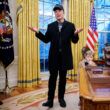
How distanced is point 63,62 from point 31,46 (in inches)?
71.2

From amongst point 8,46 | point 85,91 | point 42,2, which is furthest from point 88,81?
point 42,2

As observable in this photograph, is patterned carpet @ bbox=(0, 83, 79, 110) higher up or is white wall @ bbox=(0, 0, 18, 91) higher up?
white wall @ bbox=(0, 0, 18, 91)

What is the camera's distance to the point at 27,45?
17.3 ft

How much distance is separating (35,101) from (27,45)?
152 cm

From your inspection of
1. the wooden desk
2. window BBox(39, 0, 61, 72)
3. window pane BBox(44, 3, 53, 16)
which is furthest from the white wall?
the wooden desk

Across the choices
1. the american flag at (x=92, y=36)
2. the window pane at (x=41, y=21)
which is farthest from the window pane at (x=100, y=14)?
the window pane at (x=41, y=21)

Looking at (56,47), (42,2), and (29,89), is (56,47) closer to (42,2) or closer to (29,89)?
(29,89)

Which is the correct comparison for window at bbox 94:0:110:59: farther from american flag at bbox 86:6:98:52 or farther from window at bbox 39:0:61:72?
window at bbox 39:0:61:72

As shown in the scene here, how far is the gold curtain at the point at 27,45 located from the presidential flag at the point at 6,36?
0.33 meters

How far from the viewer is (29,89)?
5.07 meters

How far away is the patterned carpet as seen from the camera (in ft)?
12.4

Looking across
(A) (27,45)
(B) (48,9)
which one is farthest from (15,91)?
(B) (48,9)

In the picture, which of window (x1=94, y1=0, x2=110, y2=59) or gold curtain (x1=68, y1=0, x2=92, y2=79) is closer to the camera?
gold curtain (x1=68, y1=0, x2=92, y2=79)

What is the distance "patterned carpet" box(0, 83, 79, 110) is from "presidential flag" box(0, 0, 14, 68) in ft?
2.59
